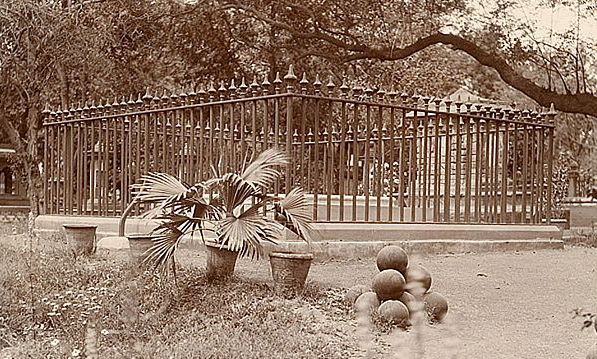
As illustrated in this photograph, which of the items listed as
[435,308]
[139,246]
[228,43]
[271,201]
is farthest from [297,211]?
[228,43]

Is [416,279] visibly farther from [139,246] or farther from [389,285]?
[139,246]

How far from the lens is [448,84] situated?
96.2ft

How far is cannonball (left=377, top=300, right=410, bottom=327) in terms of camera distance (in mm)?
6051

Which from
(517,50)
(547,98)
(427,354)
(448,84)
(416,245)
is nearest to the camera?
(427,354)

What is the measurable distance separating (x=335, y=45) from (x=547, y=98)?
4624mm

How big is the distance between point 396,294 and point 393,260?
295 millimetres

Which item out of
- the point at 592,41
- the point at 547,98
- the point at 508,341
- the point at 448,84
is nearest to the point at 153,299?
the point at 508,341

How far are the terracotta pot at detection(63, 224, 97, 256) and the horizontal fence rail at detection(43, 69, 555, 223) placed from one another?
5.18 ft

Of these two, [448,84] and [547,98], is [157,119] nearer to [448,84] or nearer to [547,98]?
[547,98]

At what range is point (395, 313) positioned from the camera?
19.8ft

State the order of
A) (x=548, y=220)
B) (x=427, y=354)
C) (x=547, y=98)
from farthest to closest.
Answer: (x=547, y=98), (x=548, y=220), (x=427, y=354)

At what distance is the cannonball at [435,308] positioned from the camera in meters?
6.42

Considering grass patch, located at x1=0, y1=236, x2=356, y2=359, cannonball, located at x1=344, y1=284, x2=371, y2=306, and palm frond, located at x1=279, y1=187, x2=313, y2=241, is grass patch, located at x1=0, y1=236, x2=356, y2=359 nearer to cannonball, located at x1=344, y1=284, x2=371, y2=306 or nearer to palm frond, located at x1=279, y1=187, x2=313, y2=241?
cannonball, located at x1=344, y1=284, x2=371, y2=306

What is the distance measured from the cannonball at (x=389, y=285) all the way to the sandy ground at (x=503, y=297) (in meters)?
0.37
